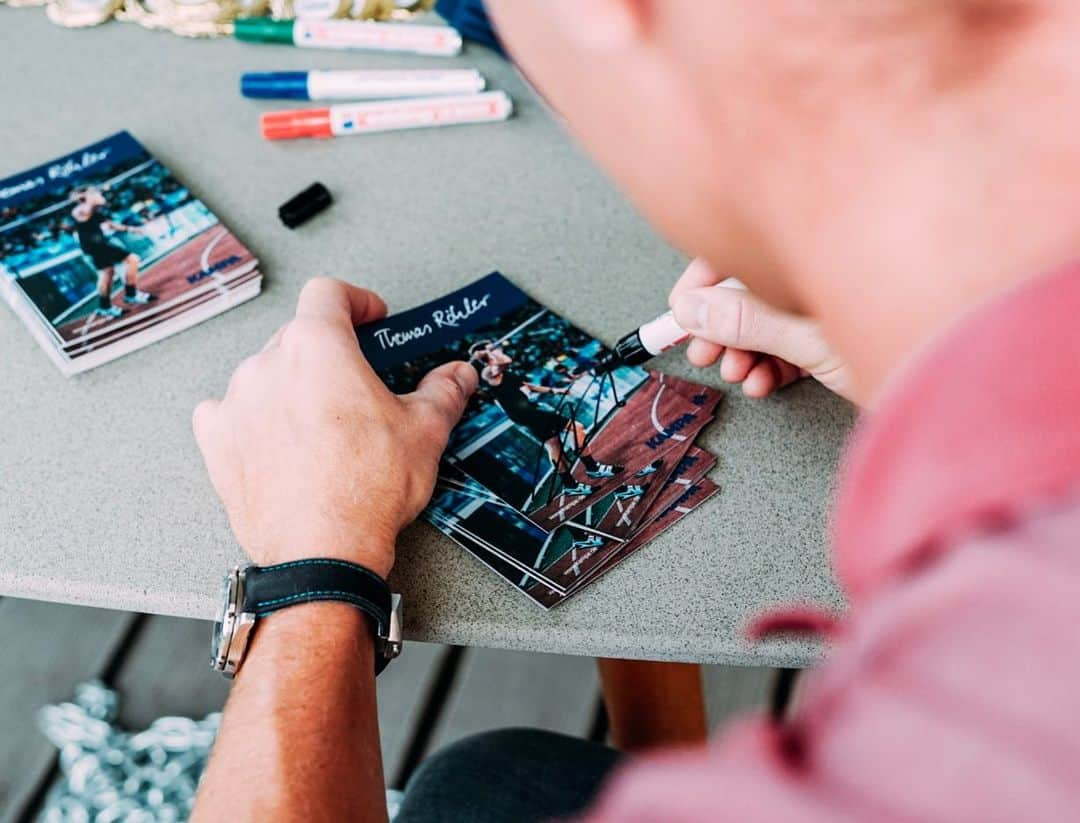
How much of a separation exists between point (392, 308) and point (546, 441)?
0.20 meters

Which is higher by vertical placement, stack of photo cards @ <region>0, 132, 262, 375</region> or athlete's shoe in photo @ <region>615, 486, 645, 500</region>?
stack of photo cards @ <region>0, 132, 262, 375</region>

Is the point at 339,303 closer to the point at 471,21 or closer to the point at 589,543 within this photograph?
the point at 589,543

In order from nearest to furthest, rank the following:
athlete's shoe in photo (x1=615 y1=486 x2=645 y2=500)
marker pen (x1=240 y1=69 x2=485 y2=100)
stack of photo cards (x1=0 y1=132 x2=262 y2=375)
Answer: athlete's shoe in photo (x1=615 y1=486 x2=645 y2=500), stack of photo cards (x1=0 y1=132 x2=262 y2=375), marker pen (x1=240 y1=69 x2=485 y2=100)

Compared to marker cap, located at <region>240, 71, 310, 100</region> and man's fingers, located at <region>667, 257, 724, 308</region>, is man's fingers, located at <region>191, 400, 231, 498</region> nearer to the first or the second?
man's fingers, located at <region>667, 257, 724, 308</region>

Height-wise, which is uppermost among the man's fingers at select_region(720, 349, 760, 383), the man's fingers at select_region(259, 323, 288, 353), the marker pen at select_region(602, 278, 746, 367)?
the man's fingers at select_region(259, 323, 288, 353)

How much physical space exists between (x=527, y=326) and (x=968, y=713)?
61cm

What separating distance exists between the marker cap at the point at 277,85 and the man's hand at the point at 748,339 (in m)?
0.48

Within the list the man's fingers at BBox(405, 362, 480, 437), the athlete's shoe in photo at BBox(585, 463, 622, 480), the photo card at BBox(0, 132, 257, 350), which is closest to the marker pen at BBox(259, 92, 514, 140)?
the photo card at BBox(0, 132, 257, 350)

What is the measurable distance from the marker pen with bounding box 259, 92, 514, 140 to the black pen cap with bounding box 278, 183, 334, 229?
0.10 m

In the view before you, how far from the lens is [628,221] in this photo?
945 millimetres

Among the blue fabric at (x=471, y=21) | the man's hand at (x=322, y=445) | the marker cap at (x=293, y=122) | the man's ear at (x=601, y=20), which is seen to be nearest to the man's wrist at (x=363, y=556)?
the man's hand at (x=322, y=445)

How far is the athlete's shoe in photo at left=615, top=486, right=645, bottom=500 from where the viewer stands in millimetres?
709

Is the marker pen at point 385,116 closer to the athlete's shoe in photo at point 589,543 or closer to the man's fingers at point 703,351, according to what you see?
the man's fingers at point 703,351

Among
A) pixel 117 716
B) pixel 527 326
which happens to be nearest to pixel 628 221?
pixel 527 326
